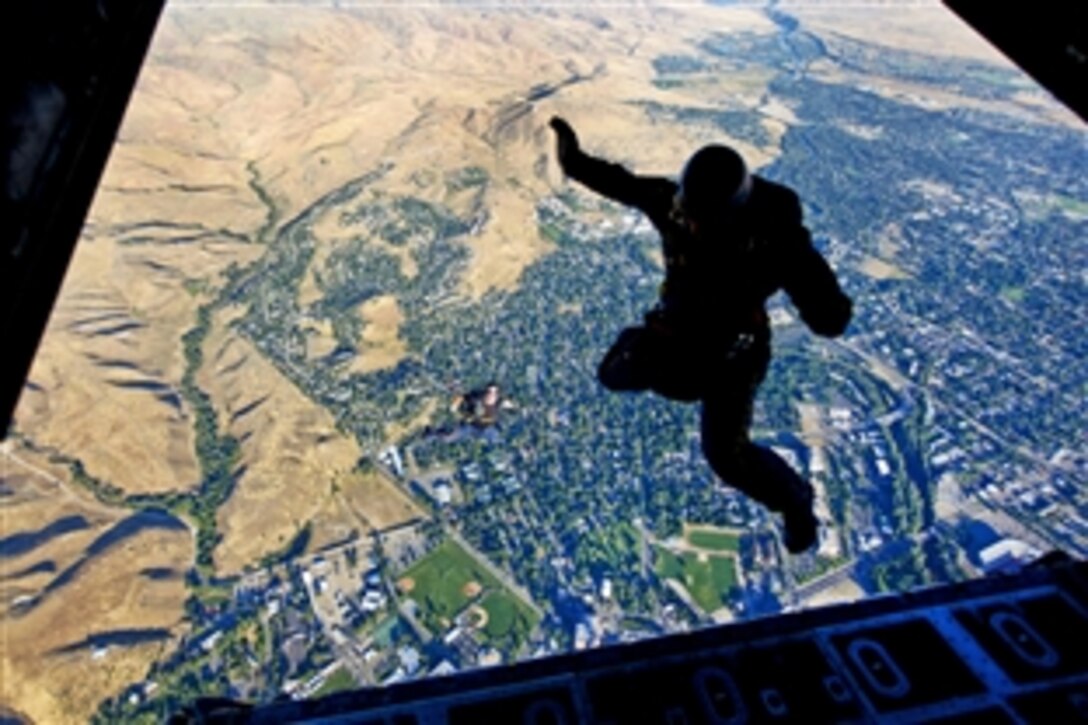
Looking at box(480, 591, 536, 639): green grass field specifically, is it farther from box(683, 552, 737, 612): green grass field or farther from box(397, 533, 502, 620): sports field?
box(683, 552, 737, 612): green grass field

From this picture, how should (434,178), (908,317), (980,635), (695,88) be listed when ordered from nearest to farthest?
(980,635) < (908,317) < (434,178) < (695,88)

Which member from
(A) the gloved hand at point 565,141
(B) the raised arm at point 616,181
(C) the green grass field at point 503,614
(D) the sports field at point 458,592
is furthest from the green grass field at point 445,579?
(A) the gloved hand at point 565,141

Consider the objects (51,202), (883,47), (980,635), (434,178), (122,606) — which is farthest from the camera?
(883,47)

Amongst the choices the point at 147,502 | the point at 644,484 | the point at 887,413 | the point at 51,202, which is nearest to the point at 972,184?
the point at 887,413

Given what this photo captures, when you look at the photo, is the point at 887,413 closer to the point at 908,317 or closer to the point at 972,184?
the point at 908,317

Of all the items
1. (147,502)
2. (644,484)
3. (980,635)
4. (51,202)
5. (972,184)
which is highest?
(51,202)

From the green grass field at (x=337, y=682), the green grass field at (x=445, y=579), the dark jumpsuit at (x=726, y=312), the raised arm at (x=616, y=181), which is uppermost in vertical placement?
the raised arm at (x=616, y=181)

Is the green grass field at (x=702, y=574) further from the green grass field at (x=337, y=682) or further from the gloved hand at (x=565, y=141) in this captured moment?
the gloved hand at (x=565, y=141)
